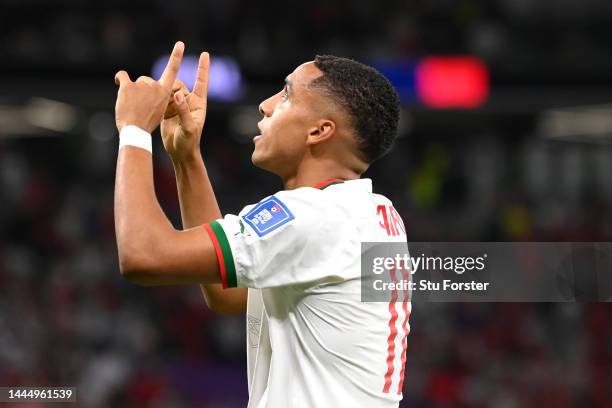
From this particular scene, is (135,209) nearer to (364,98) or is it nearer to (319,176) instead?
(319,176)

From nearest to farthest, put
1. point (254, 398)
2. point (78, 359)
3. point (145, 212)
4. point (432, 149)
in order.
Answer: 1. point (145, 212)
2. point (254, 398)
3. point (78, 359)
4. point (432, 149)

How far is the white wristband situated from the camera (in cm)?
239

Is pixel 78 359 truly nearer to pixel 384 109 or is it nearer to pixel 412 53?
pixel 412 53

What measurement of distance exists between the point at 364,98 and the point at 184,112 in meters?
0.58

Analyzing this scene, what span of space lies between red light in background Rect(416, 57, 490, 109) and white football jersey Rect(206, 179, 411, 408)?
9857 millimetres

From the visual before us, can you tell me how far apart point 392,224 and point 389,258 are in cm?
11

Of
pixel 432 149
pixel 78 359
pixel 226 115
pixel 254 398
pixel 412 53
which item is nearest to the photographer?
pixel 254 398

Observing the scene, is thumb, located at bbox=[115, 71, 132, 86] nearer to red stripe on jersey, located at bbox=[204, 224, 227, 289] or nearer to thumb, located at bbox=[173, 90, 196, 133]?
thumb, located at bbox=[173, 90, 196, 133]

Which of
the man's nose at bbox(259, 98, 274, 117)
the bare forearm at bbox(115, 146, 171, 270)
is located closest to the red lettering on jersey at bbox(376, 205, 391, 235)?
the man's nose at bbox(259, 98, 274, 117)

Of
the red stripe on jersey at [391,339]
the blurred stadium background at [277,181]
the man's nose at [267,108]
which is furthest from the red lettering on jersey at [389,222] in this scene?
the blurred stadium background at [277,181]

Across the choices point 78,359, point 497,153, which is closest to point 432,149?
point 497,153

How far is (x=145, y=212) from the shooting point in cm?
226

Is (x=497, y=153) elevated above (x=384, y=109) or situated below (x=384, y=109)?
above

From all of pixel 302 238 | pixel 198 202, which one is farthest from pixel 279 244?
pixel 198 202
